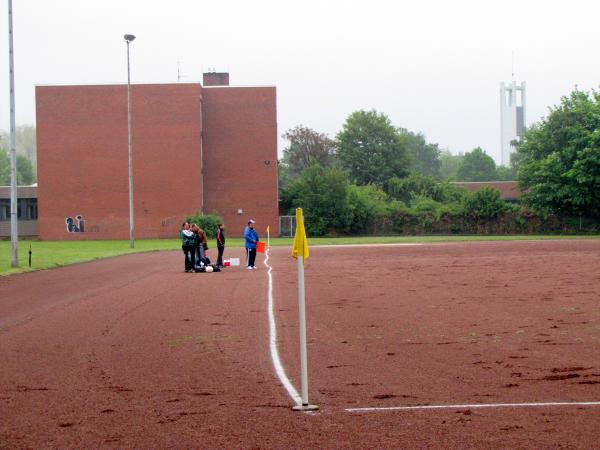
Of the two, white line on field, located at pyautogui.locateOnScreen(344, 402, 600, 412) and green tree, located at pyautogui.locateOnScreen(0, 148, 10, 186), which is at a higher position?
green tree, located at pyautogui.locateOnScreen(0, 148, 10, 186)

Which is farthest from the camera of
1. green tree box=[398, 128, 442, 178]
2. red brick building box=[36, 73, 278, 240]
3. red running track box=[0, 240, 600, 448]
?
green tree box=[398, 128, 442, 178]

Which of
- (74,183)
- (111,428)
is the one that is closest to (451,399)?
(111,428)

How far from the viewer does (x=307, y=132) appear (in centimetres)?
11962

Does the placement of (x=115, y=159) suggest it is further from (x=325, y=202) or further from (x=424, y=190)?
(x=424, y=190)

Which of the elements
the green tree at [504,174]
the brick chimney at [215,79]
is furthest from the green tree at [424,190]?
the green tree at [504,174]

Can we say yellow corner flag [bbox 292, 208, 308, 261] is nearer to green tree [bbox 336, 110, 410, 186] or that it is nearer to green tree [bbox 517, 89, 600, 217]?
green tree [bbox 517, 89, 600, 217]

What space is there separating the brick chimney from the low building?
1873cm

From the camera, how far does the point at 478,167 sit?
511ft

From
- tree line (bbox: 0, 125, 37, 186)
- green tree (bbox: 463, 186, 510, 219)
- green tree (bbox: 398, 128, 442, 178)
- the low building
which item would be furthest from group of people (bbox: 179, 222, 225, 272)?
green tree (bbox: 398, 128, 442, 178)

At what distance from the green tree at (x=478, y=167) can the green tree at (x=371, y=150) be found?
39.6m

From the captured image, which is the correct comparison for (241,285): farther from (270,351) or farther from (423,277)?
(270,351)

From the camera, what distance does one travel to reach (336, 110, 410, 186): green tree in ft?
385

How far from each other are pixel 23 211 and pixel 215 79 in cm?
2156

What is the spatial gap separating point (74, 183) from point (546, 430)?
68692 mm
